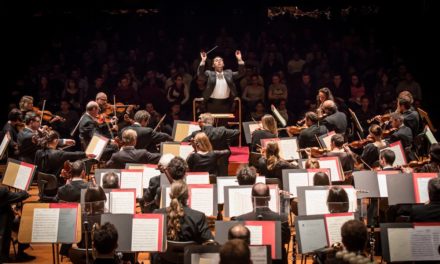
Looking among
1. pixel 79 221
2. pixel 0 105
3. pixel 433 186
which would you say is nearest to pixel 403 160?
pixel 433 186

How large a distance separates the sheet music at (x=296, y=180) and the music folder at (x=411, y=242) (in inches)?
76.6

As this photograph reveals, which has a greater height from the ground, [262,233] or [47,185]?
[47,185]

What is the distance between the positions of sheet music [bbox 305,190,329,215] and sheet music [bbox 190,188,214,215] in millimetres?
1055

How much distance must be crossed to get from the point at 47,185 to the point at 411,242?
466cm

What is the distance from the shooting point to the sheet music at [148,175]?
7.61 m

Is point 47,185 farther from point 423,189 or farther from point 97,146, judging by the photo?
point 423,189

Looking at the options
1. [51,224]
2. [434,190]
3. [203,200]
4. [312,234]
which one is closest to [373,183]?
[434,190]

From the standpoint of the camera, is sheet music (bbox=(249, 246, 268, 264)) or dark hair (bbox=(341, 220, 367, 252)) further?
sheet music (bbox=(249, 246, 268, 264))

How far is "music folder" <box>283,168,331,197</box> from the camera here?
286 inches

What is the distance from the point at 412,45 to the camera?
602 inches

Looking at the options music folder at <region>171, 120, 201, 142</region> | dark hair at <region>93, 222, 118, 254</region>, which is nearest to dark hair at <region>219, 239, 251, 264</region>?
→ dark hair at <region>93, 222, 118, 254</region>

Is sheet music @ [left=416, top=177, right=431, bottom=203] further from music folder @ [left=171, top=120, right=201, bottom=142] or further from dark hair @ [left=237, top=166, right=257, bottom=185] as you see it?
music folder @ [left=171, top=120, right=201, bottom=142]

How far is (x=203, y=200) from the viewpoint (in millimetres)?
6629

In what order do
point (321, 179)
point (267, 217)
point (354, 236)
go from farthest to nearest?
point (321, 179)
point (267, 217)
point (354, 236)
